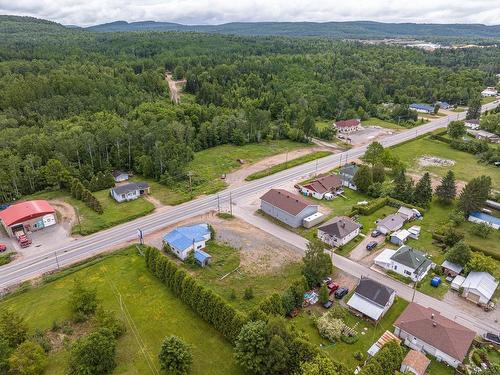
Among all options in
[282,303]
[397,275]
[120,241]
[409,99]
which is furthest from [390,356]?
[409,99]

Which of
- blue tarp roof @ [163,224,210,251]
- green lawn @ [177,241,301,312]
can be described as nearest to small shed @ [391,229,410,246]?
green lawn @ [177,241,301,312]

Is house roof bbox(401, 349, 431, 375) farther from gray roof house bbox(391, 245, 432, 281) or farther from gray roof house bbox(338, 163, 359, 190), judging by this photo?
gray roof house bbox(338, 163, 359, 190)

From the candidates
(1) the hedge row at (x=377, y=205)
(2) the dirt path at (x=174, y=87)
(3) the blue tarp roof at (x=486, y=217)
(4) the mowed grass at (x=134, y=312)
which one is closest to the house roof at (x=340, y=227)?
(1) the hedge row at (x=377, y=205)

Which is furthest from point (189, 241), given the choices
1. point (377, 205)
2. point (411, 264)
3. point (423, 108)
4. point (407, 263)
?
point (423, 108)

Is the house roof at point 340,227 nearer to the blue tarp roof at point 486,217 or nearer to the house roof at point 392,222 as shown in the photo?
the house roof at point 392,222

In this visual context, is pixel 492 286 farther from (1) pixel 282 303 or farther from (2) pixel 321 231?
(1) pixel 282 303

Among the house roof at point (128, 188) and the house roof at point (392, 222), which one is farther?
the house roof at point (128, 188)
